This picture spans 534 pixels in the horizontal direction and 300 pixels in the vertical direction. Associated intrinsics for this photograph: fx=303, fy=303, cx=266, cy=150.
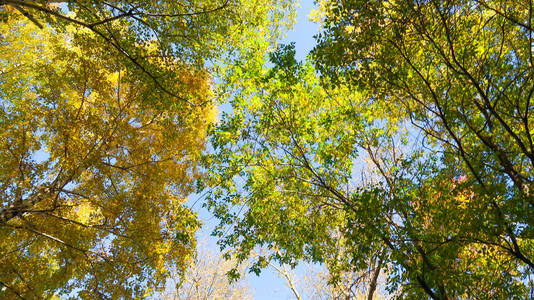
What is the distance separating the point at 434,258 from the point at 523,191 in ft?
4.92

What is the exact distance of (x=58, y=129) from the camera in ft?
20.9

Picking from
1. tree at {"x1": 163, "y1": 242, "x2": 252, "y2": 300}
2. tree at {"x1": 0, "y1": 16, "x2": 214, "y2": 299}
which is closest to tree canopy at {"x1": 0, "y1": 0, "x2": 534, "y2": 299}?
tree at {"x1": 0, "y1": 16, "x2": 214, "y2": 299}

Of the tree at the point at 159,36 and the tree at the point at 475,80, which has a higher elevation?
the tree at the point at 159,36

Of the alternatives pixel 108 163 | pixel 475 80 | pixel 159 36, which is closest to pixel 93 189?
pixel 108 163

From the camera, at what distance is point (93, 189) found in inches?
285

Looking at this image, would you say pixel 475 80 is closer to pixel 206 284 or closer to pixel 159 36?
pixel 159 36

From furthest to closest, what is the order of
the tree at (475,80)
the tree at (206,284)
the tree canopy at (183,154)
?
1. the tree at (206,284)
2. the tree canopy at (183,154)
3. the tree at (475,80)

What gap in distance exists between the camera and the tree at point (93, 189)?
636 centimetres

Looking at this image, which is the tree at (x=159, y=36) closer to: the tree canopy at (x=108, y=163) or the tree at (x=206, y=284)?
the tree canopy at (x=108, y=163)

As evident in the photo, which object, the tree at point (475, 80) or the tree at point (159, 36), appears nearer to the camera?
the tree at point (475, 80)

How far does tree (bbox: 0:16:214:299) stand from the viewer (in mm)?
6359

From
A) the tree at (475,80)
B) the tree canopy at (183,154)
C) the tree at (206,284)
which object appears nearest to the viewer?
the tree at (475,80)

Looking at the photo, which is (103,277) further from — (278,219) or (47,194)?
(278,219)

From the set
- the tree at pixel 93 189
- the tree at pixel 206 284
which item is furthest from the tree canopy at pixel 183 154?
the tree at pixel 206 284
